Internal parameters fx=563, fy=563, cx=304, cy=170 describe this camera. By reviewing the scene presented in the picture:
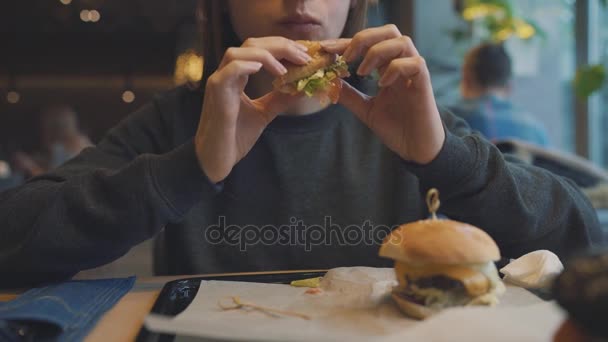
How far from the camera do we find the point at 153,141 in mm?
1700

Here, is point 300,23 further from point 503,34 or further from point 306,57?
point 503,34

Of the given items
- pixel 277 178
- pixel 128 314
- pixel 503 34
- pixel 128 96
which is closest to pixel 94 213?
pixel 128 314

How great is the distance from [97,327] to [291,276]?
45cm

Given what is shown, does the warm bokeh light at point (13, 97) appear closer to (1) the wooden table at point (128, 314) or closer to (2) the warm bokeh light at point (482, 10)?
(2) the warm bokeh light at point (482, 10)

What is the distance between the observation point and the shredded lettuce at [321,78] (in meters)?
1.28

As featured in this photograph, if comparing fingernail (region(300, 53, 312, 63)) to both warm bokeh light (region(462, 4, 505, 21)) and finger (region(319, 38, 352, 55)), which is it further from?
warm bokeh light (region(462, 4, 505, 21))

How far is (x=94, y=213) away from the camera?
118cm

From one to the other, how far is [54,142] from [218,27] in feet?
13.5

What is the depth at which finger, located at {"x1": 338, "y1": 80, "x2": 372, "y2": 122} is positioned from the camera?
1.37 metres

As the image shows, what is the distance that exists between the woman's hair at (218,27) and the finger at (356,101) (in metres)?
0.46

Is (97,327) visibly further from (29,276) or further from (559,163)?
(559,163)

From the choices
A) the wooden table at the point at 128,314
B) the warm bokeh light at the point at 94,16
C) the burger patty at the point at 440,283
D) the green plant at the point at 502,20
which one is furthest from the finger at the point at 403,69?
the warm bokeh light at the point at 94,16

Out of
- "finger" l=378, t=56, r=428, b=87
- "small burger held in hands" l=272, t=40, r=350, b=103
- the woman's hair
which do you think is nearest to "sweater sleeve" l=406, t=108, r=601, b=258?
"finger" l=378, t=56, r=428, b=87

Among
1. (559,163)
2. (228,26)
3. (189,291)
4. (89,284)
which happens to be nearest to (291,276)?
(189,291)
